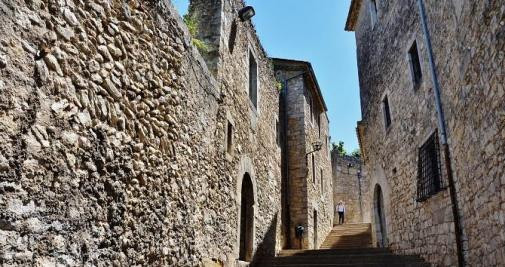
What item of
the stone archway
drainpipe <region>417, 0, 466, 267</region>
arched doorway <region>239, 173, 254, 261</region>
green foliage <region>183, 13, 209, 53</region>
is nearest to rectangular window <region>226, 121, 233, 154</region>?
the stone archway

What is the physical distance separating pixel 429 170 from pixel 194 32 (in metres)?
4.36

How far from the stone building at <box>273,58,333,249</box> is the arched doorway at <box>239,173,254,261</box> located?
424 centimetres

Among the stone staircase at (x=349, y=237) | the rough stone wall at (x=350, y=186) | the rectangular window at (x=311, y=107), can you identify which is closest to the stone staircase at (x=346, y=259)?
the stone staircase at (x=349, y=237)

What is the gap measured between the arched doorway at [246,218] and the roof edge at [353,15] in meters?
6.96

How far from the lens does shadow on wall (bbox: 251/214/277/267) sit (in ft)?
25.8

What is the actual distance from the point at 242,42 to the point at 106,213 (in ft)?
17.2

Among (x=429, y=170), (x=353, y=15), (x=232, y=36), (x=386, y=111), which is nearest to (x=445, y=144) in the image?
(x=429, y=170)

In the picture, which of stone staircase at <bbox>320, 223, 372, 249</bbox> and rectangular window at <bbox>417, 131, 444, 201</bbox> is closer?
rectangular window at <bbox>417, 131, 444, 201</bbox>

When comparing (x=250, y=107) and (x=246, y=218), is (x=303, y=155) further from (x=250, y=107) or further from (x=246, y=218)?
(x=246, y=218)

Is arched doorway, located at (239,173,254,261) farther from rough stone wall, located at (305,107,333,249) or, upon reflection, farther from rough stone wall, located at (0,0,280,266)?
rough stone wall, located at (305,107,333,249)

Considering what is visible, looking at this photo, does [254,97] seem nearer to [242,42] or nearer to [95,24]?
[242,42]

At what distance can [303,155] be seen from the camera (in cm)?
1245

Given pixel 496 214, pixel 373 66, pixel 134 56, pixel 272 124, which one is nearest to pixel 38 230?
pixel 134 56

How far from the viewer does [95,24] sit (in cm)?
319
